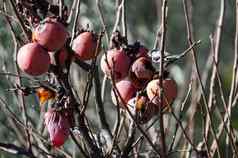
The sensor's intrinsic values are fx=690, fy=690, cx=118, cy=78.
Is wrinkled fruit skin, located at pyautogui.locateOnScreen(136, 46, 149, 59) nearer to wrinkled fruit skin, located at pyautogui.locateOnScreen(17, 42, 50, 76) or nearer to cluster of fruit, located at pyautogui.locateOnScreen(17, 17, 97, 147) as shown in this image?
cluster of fruit, located at pyautogui.locateOnScreen(17, 17, 97, 147)

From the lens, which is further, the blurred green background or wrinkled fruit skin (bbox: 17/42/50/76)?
the blurred green background

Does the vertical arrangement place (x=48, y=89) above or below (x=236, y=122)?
above

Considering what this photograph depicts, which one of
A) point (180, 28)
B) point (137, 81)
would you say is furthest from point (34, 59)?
point (180, 28)

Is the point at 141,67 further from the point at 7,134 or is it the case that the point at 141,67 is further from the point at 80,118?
the point at 7,134

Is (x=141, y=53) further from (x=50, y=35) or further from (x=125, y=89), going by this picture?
(x=50, y=35)

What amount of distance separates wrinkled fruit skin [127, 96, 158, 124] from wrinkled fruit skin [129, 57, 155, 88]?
1.7 inches

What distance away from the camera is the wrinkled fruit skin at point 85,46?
1693 millimetres

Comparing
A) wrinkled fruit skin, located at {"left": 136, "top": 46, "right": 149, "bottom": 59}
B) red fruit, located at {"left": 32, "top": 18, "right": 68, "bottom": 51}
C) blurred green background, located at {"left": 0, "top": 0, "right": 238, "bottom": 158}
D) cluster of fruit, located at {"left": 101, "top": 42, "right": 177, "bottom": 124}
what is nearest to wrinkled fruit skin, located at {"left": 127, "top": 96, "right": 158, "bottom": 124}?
cluster of fruit, located at {"left": 101, "top": 42, "right": 177, "bottom": 124}

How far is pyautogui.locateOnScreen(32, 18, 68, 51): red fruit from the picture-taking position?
160cm

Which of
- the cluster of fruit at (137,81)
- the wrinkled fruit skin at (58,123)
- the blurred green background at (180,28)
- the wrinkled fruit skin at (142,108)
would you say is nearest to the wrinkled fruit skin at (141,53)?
the cluster of fruit at (137,81)

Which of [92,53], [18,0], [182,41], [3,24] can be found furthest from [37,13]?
[182,41]

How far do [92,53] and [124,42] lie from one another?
0.09 meters

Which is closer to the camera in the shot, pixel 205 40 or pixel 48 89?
pixel 48 89

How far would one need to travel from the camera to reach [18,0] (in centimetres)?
162
